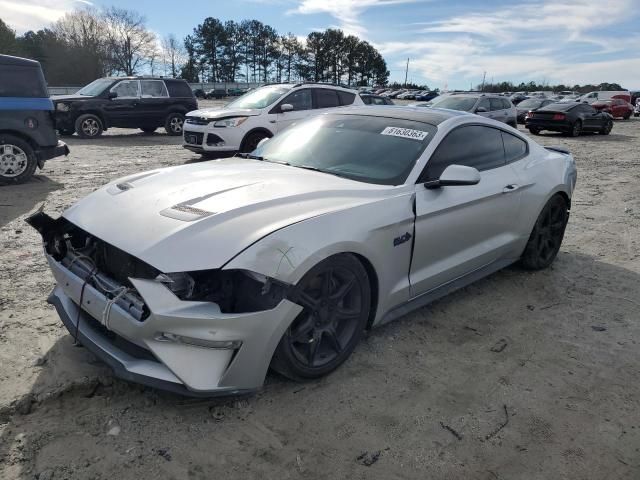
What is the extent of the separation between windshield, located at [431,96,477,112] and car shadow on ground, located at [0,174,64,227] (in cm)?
1145

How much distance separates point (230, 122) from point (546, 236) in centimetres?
714

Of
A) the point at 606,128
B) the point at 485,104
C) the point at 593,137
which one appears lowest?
the point at 593,137

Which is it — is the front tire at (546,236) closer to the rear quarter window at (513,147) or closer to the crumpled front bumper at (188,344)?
the rear quarter window at (513,147)

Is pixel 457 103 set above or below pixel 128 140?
above

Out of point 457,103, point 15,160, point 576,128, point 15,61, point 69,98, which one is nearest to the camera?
point 15,61

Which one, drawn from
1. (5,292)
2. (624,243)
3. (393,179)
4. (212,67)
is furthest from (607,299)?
(212,67)

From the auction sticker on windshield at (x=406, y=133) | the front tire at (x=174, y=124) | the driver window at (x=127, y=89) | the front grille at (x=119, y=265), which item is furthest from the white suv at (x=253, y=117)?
the front grille at (x=119, y=265)

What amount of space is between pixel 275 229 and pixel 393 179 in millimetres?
1132

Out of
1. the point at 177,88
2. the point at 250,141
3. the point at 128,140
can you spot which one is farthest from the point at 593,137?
the point at 128,140

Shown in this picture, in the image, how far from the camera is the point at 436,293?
3.61 m

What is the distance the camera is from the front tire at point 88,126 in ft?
47.0

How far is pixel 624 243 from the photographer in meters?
5.91

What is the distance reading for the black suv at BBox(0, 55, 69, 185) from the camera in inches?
296

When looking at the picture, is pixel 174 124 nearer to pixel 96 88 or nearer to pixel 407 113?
pixel 96 88
